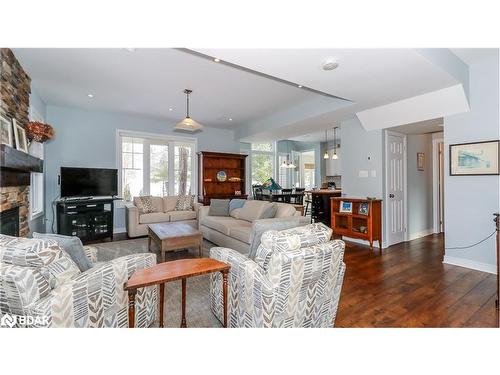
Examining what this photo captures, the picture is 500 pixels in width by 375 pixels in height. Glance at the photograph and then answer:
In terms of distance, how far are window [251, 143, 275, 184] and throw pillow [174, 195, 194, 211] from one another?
2992 mm

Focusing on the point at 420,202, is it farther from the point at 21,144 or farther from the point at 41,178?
the point at 41,178

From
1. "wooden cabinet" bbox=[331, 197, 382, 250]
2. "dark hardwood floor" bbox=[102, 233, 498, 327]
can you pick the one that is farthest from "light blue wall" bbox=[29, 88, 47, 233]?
"wooden cabinet" bbox=[331, 197, 382, 250]

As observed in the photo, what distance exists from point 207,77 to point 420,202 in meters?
4.79

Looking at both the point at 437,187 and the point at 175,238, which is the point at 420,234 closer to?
the point at 437,187

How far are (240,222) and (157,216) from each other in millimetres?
2002

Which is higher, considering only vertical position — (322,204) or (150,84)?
(150,84)

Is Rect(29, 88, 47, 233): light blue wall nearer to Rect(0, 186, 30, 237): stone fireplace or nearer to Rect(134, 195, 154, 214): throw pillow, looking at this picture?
Rect(0, 186, 30, 237): stone fireplace

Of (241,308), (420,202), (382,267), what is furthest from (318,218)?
(241,308)

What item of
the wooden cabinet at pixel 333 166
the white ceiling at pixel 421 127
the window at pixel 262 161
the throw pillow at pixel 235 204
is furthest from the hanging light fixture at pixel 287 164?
the white ceiling at pixel 421 127

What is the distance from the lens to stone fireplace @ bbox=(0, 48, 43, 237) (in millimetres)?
2620

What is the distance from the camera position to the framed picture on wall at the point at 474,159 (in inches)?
123

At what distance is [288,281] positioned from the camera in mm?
1562

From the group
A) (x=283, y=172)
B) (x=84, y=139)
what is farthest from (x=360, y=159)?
(x=84, y=139)
